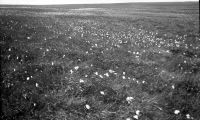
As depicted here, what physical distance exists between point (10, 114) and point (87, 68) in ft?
10.5

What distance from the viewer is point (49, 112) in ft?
14.3

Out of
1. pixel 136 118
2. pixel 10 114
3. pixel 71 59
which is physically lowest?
pixel 136 118

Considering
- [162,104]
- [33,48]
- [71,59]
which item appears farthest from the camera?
[33,48]

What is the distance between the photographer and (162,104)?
4.94 metres

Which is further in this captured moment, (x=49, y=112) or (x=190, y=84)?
(x=190, y=84)

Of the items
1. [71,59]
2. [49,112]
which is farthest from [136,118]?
[71,59]

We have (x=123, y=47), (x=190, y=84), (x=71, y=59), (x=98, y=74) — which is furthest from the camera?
(x=123, y=47)

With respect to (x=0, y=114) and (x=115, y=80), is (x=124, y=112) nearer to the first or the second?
(x=115, y=80)

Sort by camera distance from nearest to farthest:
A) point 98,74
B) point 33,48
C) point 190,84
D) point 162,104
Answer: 1. point 162,104
2. point 190,84
3. point 98,74
4. point 33,48

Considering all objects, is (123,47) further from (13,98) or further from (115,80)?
(13,98)

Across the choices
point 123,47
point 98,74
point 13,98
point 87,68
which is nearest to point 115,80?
point 98,74

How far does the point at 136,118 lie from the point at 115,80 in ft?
5.92

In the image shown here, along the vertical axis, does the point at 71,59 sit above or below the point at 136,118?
above

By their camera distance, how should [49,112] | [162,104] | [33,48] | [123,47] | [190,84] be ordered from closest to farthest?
[49,112], [162,104], [190,84], [33,48], [123,47]
